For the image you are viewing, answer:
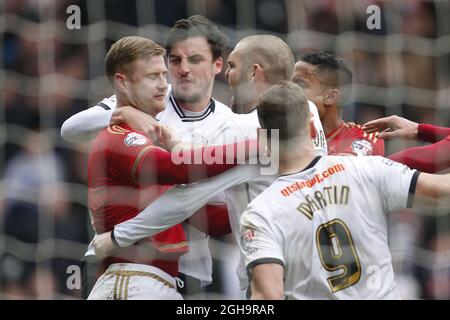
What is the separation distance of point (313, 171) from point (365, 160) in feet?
0.50

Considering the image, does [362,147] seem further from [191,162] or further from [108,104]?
[108,104]

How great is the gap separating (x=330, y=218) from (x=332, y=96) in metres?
1.06

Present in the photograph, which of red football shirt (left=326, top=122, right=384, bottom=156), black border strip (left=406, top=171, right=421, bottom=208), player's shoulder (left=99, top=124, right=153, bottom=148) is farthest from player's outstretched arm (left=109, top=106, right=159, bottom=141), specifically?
black border strip (left=406, top=171, right=421, bottom=208)

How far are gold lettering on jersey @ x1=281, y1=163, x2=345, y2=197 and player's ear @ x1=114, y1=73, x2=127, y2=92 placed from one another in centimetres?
80

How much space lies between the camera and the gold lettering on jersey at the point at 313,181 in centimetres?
277

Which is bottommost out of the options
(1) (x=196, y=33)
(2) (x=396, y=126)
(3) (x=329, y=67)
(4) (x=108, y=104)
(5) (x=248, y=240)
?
(5) (x=248, y=240)

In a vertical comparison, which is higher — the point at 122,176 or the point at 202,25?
the point at 202,25

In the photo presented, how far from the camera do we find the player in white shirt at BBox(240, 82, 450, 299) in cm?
271

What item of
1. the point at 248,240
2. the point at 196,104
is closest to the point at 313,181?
the point at 248,240

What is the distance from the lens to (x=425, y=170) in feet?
10.8

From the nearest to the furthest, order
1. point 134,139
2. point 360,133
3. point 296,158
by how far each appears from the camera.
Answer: point 296,158
point 134,139
point 360,133

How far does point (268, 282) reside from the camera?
102 inches
